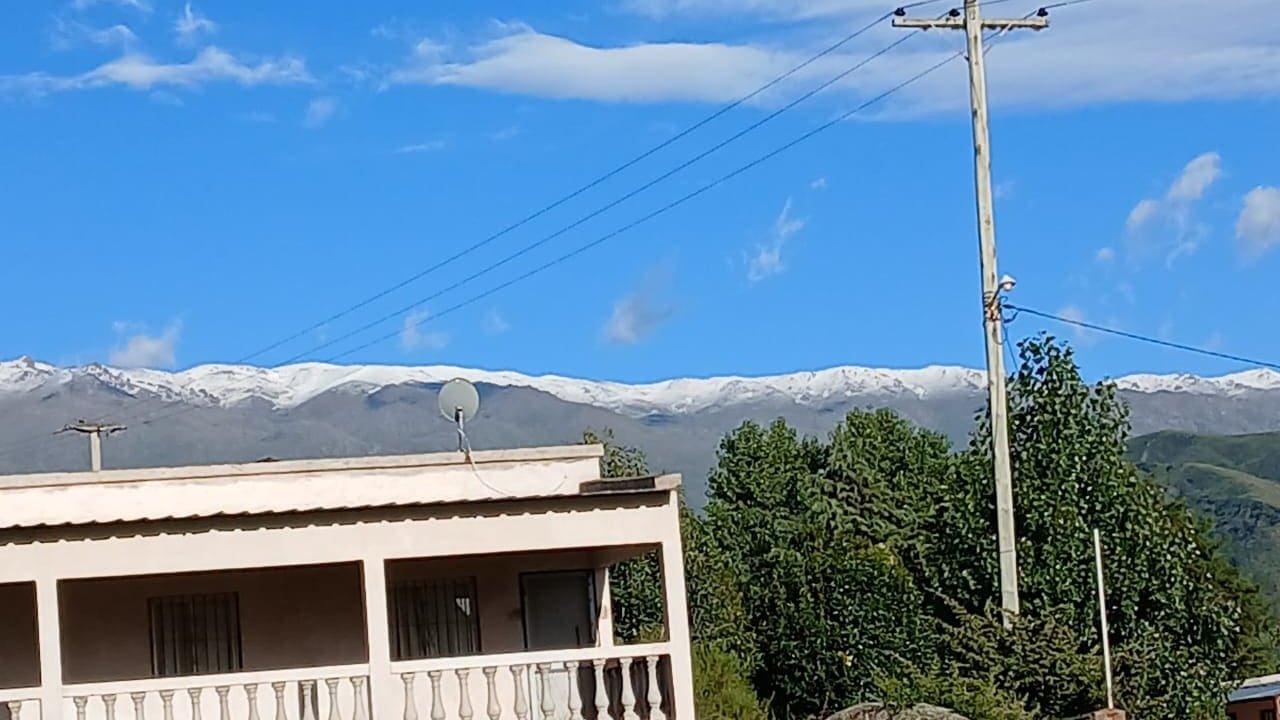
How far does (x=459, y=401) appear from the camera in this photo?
71.4 ft

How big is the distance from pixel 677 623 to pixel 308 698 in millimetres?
3325

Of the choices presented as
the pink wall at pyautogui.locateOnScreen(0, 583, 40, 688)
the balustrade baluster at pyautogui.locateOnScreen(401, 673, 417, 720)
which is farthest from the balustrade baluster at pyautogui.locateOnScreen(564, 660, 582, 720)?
the pink wall at pyautogui.locateOnScreen(0, 583, 40, 688)

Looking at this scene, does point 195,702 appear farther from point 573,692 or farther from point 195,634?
point 573,692

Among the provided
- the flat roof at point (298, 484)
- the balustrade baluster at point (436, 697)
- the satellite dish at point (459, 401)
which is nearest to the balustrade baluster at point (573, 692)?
the balustrade baluster at point (436, 697)

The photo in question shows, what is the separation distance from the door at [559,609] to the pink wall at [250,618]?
1.75 meters

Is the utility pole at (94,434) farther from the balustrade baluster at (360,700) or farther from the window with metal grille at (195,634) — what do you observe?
the balustrade baluster at (360,700)

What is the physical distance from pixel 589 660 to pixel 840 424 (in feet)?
129

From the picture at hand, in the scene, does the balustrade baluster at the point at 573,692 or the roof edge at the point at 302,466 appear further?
the roof edge at the point at 302,466

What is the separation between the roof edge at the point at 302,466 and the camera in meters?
20.6

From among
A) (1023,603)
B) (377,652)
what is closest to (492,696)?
(377,652)

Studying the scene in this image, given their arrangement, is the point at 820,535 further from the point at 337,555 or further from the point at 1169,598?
the point at 337,555

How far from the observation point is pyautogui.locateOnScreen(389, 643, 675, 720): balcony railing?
1836 cm

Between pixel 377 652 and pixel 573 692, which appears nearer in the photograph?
pixel 377 652

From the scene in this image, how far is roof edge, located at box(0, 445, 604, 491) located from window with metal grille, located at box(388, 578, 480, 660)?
1.42 m
